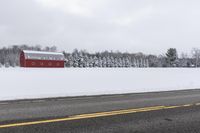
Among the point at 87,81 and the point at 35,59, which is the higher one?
the point at 35,59

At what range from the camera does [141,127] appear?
6441 mm

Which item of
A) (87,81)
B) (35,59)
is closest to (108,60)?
(35,59)

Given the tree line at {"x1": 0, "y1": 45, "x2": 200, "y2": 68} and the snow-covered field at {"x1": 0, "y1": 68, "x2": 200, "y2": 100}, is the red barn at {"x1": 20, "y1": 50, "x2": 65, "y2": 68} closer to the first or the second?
the tree line at {"x1": 0, "y1": 45, "x2": 200, "y2": 68}

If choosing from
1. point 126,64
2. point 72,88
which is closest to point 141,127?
point 72,88

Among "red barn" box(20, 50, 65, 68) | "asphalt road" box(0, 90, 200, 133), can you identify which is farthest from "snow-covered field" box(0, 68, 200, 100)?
"red barn" box(20, 50, 65, 68)

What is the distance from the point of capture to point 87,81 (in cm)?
1559

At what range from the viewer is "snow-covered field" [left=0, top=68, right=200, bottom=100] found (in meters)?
13.0

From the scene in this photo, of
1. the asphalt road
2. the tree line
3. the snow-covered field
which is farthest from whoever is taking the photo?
the tree line

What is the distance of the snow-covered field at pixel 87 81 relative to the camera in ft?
42.5

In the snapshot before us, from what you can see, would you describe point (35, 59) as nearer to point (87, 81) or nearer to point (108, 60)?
point (87, 81)

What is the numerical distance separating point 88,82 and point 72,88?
1152 mm

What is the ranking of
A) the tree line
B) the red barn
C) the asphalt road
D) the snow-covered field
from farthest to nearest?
the tree line
the red barn
the snow-covered field
the asphalt road

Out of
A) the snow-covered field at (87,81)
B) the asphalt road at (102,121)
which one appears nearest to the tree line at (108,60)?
the snow-covered field at (87,81)

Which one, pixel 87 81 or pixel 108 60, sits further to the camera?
pixel 108 60
